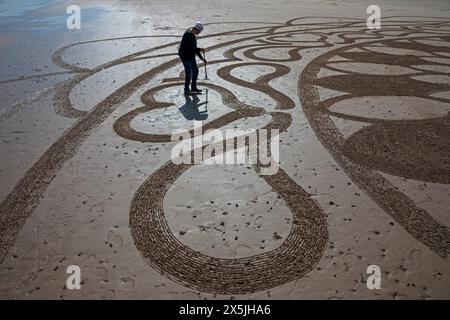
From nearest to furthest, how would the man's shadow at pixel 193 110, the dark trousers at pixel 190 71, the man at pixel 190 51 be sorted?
the man's shadow at pixel 193 110, the man at pixel 190 51, the dark trousers at pixel 190 71

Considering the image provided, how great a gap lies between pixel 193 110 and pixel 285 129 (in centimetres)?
328

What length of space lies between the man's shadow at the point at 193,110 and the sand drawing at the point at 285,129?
2.05ft

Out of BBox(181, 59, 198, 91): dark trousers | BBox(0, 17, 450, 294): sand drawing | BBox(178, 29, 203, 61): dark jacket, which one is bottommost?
BBox(0, 17, 450, 294): sand drawing

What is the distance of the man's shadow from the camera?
1123cm

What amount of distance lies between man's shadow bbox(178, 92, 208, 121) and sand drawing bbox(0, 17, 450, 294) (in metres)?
0.63

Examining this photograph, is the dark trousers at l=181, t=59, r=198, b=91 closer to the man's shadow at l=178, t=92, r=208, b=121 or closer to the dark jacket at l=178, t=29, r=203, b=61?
the dark jacket at l=178, t=29, r=203, b=61

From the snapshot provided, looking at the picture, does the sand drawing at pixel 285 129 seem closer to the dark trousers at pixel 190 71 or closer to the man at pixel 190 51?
the dark trousers at pixel 190 71

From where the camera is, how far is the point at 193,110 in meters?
11.8

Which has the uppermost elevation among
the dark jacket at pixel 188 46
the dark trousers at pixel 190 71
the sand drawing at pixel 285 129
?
the dark jacket at pixel 188 46

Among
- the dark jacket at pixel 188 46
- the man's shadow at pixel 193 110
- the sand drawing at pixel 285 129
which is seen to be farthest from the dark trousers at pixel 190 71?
the sand drawing at pixel 285 129

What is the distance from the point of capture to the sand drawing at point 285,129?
594cm

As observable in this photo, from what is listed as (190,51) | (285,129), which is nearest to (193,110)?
(190,51)

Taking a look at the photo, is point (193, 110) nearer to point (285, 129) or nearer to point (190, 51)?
point (190, 51)

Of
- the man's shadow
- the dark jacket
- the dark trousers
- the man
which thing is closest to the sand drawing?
the man's shadow
